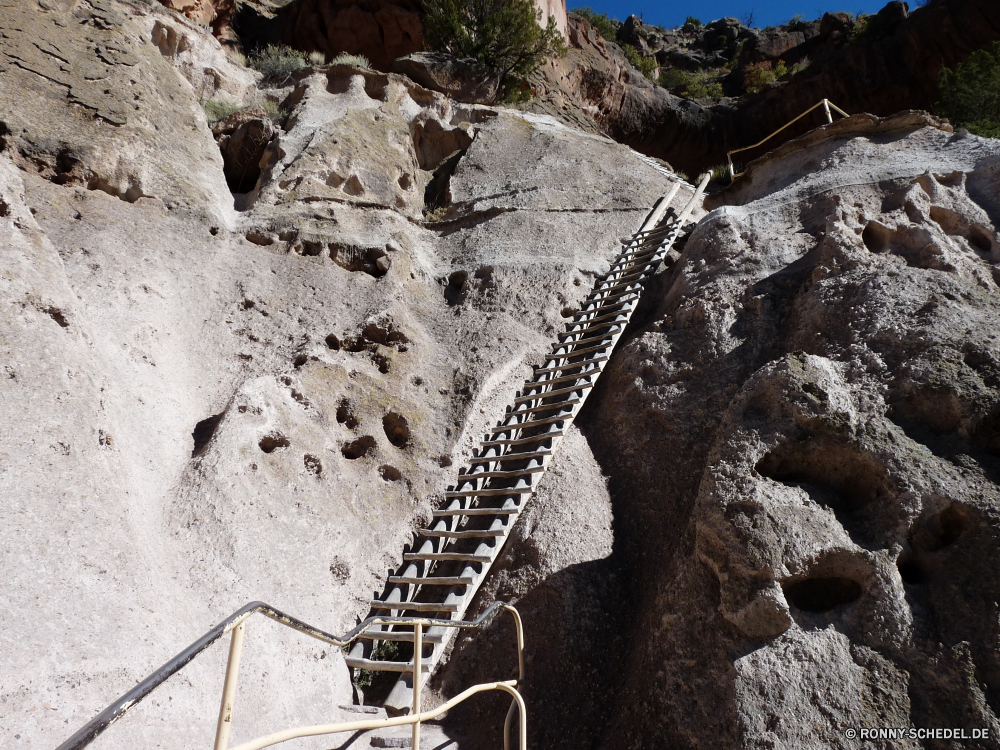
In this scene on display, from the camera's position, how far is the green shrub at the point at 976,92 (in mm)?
13477

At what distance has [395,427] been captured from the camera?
670 centimetres

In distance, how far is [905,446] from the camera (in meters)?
4.37

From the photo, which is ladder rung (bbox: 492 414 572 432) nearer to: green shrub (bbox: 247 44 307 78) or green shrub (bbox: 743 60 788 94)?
green shrub (bbox: 247 44 307 78)

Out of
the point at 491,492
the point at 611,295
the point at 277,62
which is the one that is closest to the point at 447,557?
the point at 491,492

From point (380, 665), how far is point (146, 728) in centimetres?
188

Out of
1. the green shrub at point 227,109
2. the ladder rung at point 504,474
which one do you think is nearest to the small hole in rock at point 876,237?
the ladder rung at point 504,474

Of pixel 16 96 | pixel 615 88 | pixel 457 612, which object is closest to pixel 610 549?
pixel 457 612

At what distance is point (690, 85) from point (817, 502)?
27.3 metres

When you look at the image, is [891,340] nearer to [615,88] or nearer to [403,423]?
[403,423]

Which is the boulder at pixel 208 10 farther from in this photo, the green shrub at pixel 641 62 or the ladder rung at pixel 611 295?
the green shrub at pixel 641 62

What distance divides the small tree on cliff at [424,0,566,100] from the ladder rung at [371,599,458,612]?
42.9ft

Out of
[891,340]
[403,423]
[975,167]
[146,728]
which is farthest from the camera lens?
[975,167]

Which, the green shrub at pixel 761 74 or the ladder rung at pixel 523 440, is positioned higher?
the green shrub at pixel 761 74

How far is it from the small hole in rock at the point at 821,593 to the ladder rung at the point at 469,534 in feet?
7.70
